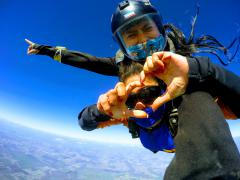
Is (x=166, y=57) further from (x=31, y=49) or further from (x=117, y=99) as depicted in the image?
(x=31, y=49)

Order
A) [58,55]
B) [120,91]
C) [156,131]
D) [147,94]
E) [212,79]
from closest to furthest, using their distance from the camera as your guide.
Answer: [120,91] < [212,79] < [147,94] < [156,131] < [58,55]

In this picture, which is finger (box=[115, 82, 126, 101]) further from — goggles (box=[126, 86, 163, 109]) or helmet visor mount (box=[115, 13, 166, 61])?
helmet visor mount (box=[115, 13, 166, 61])

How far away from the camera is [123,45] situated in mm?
1627

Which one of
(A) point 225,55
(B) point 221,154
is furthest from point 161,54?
(A) point 225,55

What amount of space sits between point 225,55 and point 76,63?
138cm

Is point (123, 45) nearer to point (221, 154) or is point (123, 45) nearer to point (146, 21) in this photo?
point (146, 21)

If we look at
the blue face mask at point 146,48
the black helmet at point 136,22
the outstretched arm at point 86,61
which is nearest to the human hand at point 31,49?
the outstretched arm at point 86,61

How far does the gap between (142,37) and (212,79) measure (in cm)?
79

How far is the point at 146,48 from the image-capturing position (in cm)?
144

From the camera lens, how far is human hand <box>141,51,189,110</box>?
749 millimetres

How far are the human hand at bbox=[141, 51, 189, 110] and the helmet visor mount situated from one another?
63 cm

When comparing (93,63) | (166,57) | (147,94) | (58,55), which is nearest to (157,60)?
(166,57)

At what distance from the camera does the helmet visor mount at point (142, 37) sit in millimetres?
1448

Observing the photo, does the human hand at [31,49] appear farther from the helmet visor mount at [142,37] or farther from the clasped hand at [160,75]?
the clasped hand at [160,75]
